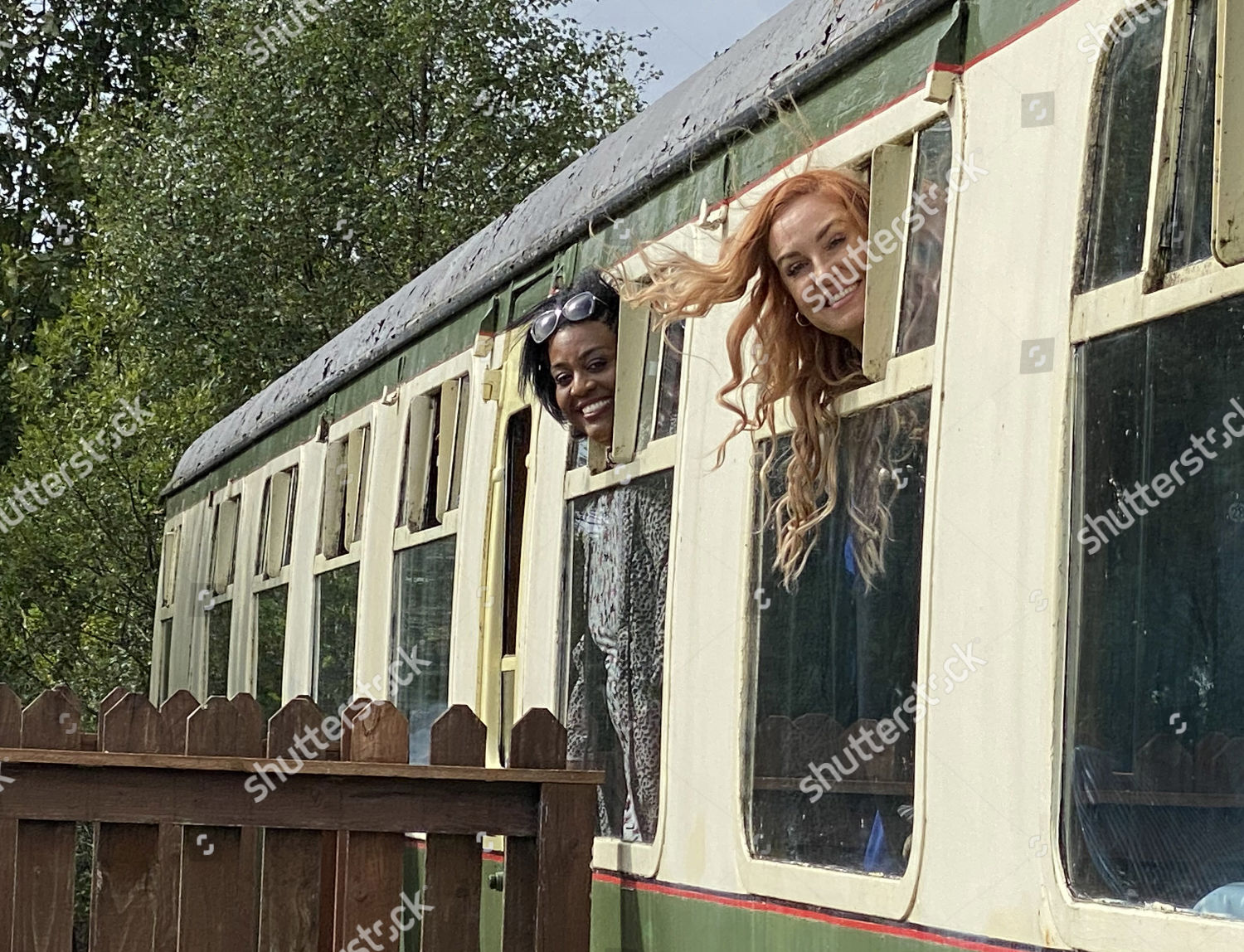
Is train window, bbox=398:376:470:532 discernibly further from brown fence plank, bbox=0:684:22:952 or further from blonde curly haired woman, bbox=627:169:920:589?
blonde curly haired woman, bbox=627:169:920:589

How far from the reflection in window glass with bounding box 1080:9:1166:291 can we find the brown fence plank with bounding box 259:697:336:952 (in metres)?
2.49

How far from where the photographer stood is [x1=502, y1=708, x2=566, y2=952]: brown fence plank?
190 inches

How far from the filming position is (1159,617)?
2623 mm

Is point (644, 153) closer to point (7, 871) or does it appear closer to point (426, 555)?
point (426, 555)

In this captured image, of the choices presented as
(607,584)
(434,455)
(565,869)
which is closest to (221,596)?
(434,455)

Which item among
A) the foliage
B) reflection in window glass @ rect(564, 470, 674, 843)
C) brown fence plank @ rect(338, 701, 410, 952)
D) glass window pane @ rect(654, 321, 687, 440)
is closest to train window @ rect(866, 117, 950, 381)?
glass window pane @ rect(654, 321, 687, 440)

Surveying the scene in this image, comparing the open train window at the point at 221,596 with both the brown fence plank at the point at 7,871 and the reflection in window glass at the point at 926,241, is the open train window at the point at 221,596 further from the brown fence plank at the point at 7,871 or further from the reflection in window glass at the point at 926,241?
the reflection in window glass at the point at 926,241

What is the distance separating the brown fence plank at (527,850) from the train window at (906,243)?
5.27ft

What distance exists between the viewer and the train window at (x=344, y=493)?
805cm

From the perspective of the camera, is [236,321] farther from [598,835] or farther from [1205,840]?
[1205,840]

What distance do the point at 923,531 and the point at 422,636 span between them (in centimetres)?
379

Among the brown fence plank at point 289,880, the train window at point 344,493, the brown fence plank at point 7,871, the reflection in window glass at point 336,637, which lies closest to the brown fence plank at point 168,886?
the brown fence plank at point 289,880

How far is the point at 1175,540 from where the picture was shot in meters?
2.61

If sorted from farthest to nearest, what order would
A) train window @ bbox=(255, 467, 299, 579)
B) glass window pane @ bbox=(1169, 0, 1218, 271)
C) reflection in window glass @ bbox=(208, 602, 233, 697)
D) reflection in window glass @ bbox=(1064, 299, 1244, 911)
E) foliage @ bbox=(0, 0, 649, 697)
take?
1. foliage @ bbox=(0, 0, 649, 697)
2. reflection in window glass @ bbox=(208, 602, 233, 697)
3. train window @ bbox=(255, 467, 299, 579)
4. glass window pane @ bbox=(1169, 0, 1218, 271)
5. reflection in window glass @ bbox=(1064, 299, 1244, 911)
